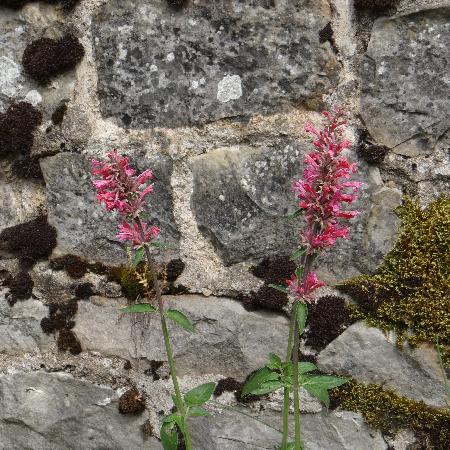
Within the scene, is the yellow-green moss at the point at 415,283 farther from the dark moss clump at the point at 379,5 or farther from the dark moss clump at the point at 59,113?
the dark moss clump at the point at 59,113

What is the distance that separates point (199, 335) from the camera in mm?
2820

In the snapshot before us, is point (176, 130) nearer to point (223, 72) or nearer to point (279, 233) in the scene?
point (223, 72)

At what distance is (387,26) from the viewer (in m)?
2.68

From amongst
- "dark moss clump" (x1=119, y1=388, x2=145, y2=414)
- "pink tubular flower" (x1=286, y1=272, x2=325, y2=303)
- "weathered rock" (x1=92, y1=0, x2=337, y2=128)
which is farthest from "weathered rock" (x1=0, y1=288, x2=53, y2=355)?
"pink tubular flower" (x1=286, y1=272, x2=325, y2=303)

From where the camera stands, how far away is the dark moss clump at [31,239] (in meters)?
2.90

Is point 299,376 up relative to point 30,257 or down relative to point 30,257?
down

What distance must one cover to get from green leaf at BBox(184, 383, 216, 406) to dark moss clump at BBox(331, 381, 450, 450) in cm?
59

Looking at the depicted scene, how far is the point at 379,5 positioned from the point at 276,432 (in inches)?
73.1

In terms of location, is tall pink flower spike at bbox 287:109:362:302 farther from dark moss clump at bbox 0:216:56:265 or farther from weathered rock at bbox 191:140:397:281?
dark moss clump at bbox 0:216:56:265

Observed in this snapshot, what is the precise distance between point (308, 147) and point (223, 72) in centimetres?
49

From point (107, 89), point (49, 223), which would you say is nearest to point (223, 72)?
point (107, 89)

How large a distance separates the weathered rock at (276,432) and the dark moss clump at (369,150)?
109 centimetres

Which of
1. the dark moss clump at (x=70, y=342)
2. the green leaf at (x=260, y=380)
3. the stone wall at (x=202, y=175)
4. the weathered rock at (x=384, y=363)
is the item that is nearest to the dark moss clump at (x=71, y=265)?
the stone wall at (x=202, y=175)

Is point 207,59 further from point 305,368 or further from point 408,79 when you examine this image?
point 305,368
